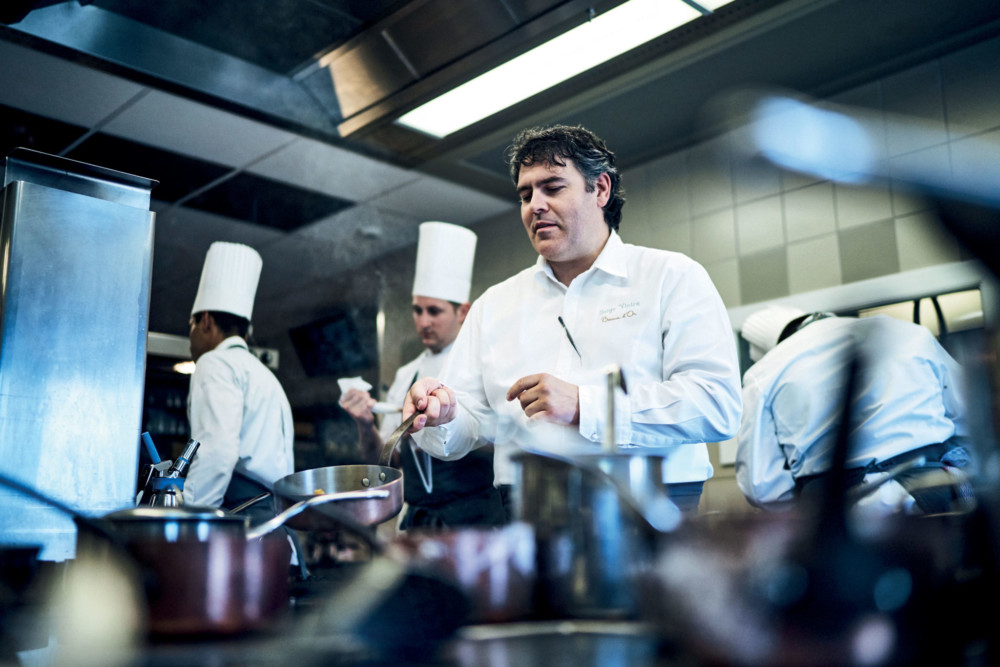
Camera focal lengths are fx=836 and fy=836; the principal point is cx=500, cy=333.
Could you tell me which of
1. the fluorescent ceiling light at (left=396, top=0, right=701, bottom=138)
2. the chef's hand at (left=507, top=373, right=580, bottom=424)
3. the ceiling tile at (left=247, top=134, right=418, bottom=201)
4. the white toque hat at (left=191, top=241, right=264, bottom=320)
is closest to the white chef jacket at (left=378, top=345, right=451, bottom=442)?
the white toque hat at (left=191, top=241, right=264, bottom=320)

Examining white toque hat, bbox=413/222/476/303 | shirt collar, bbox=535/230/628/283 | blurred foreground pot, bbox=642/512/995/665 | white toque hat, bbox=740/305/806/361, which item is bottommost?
blurred foreground pot, bbox=642/512/995/665

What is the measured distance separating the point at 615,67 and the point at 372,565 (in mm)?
2365

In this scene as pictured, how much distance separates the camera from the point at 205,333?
279 cm

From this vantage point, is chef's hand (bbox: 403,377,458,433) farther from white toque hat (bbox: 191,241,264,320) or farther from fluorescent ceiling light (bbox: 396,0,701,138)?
white toque hat (bbox: 191,241,264,320)

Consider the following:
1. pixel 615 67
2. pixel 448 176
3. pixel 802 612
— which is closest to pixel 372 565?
pixel 802 612

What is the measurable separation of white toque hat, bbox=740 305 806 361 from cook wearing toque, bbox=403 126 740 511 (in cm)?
127

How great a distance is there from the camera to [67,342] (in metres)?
1.40

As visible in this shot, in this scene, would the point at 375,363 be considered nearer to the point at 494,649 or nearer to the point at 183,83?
the point at 183,83

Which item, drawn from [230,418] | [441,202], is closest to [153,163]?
[441,202]

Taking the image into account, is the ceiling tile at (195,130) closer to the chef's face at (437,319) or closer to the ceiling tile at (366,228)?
the ceiling tile at (366,228)

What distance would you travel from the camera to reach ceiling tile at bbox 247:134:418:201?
3.61 meters

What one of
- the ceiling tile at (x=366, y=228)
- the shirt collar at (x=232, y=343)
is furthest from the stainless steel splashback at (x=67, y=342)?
the ceiling tile at (x=366, y=228)

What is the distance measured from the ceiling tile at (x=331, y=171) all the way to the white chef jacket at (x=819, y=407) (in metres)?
2.03

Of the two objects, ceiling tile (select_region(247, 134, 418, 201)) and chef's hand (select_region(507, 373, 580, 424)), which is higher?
ceiling tile (select_region(247, 134, 418, 201))
